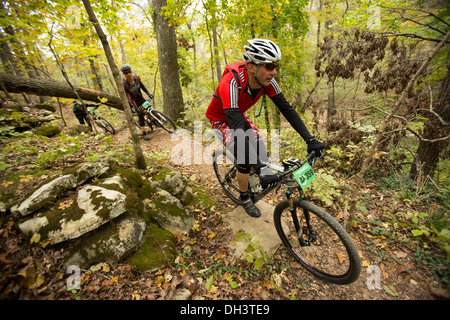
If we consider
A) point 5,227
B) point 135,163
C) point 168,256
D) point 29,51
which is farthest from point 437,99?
point 29,51

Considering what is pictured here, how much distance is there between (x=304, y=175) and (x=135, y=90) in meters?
6.71

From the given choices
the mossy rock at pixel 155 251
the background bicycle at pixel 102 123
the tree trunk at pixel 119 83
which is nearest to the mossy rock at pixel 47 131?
the background bicycle at pixel 102 123

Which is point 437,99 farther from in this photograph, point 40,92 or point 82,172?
point 40,92

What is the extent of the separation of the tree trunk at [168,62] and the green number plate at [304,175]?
19.9ft

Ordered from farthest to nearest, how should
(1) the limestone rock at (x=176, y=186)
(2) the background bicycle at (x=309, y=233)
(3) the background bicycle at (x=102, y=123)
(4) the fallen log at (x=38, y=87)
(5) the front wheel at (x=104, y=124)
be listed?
1. (5) the front wheel at (x=104, y=124)
2. (3) the background bicycle at (x=102, y=123)
3. (4) the fallen log at (x=38, y=87)
4. (1) the limestone rock at (x=176, y=186)
5. (2) the background bicycle at (x=309, y=233)

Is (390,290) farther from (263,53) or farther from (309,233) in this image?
(263,53)

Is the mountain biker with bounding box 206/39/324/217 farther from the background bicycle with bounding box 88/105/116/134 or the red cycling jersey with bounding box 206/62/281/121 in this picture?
the background bicycle with bounding box 88/105/116/134

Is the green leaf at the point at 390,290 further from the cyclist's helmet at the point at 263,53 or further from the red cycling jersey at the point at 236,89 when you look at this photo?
the cyclist's helmet at the point at 263,53

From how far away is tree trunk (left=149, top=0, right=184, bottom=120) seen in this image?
6.10m

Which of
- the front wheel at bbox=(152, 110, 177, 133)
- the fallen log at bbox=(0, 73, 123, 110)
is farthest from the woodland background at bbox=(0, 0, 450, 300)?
the front wheel at bbox=(152, 110, 177, 133)

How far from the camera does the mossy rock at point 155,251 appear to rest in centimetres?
257

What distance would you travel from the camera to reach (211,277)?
2496mm

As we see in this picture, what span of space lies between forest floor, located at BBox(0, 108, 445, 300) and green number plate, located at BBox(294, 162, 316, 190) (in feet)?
4.74
